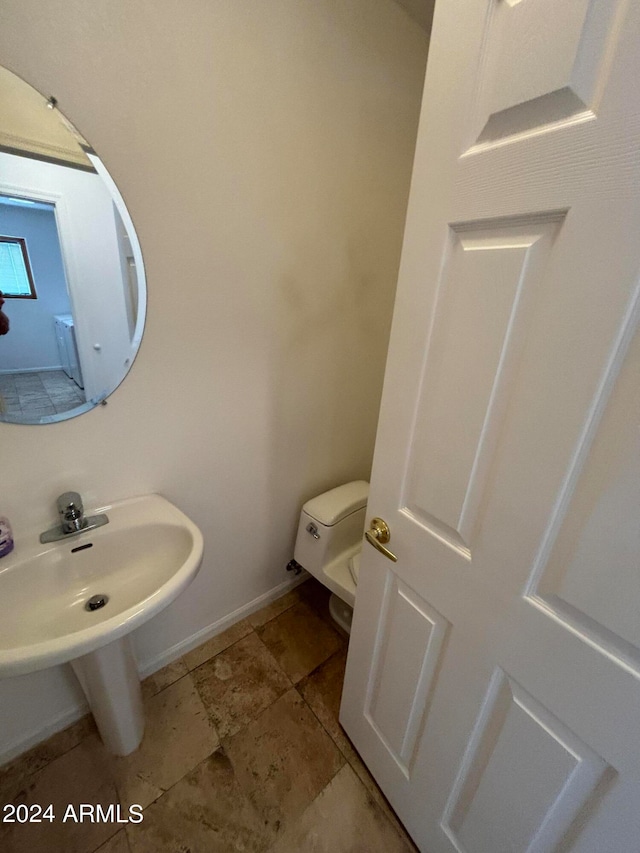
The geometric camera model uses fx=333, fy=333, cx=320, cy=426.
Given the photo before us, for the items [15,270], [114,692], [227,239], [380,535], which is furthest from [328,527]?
[15,270]

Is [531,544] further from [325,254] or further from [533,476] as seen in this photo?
[325,254]

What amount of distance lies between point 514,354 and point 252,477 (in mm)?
1080

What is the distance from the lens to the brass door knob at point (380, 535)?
83cm

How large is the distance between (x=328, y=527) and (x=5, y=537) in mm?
1027

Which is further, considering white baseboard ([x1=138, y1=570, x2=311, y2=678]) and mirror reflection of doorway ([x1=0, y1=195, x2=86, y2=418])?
white baseboard ([x1=138, y1=570, x2=311, y2=678])

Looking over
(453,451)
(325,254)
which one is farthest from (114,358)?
(453,451)

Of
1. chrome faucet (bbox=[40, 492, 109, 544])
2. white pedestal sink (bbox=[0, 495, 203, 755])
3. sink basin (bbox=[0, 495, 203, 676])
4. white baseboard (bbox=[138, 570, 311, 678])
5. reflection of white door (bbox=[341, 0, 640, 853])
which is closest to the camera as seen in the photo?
reflection of white door (bbox=[341, 0, 640, 853])

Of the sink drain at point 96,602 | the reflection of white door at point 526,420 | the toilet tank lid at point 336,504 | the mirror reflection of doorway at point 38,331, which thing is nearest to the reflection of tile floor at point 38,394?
the mirror reflection of doorway at point 38,331

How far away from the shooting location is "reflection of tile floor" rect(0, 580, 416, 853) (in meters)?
0.96

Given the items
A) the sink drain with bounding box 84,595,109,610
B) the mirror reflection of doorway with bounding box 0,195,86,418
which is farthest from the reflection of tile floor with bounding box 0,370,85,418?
the sink drain with bounding box 84,595,109,610

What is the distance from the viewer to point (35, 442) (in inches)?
34.6

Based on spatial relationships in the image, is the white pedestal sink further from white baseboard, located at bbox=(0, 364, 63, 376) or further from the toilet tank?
the toilet tank

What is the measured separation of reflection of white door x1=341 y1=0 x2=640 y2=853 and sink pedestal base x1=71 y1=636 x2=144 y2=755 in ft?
2.85

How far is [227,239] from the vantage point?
1033 millimetres
